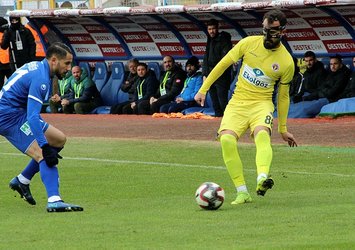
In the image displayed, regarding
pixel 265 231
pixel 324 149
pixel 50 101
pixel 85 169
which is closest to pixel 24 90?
pixel 265 231

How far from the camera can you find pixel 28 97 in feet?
35.0

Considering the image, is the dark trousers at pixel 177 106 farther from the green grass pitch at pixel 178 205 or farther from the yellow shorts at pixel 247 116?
the yellow shorts at pixel 247 116

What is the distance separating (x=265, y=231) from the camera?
30.0 feet

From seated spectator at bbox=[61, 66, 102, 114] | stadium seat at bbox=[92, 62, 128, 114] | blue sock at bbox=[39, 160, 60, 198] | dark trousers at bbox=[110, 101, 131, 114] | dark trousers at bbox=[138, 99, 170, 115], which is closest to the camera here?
blue sock at bbox=[39, 160, 60, 198]

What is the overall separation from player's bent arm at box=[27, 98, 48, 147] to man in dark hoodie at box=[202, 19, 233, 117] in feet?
43.2

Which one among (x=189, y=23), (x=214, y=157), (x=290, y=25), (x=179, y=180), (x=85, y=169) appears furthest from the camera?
(x=189, y=23)

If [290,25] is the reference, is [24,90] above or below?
above

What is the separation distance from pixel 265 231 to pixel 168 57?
56.2 feet

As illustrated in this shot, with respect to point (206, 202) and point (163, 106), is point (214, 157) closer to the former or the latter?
point (206, 202)

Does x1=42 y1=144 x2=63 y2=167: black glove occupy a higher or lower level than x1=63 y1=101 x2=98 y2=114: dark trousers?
higher

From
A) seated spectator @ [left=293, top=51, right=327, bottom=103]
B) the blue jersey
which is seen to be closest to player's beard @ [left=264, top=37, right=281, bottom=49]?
the blue jersey

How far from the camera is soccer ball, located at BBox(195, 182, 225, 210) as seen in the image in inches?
420

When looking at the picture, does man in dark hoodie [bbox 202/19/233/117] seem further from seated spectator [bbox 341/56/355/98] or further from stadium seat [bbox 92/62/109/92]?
stadium seat [bbox 92/62/109/92]

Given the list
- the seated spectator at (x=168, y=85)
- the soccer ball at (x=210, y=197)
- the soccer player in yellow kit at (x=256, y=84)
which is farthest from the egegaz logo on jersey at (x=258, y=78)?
the seated spectator at (x=168, y=85)
